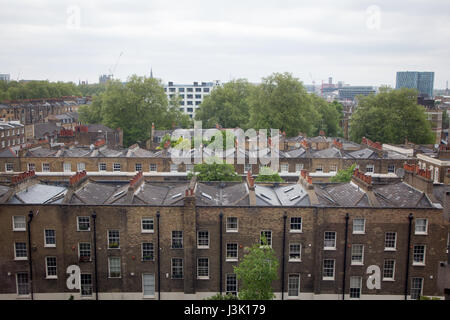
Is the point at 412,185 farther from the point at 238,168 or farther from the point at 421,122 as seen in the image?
the point at 421,122

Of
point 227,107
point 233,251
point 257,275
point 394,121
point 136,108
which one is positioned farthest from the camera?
point 227,107

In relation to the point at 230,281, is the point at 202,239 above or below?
above

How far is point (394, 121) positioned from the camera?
6562 cm

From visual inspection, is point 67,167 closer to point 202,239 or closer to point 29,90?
point 202,239

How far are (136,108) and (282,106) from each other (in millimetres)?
26137

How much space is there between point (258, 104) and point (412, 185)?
4716cm

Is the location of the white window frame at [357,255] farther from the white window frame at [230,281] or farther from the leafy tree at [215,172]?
the leafy tree at [215,172]

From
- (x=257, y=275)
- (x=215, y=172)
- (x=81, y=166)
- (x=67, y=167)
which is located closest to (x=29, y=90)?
(x=67, y=167)

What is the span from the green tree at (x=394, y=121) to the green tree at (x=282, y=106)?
881 cm

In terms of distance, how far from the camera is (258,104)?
232ft

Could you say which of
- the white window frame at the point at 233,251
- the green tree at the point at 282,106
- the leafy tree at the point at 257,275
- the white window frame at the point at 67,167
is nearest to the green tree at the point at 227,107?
the green tree at the point at 282,106

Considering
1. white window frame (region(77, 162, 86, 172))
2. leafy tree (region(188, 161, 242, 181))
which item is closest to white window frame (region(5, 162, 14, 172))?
white window frame (region(77, 162, 86, 172))

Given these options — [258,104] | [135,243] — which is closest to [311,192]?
[135,243]

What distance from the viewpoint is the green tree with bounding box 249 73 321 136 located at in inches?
2677
